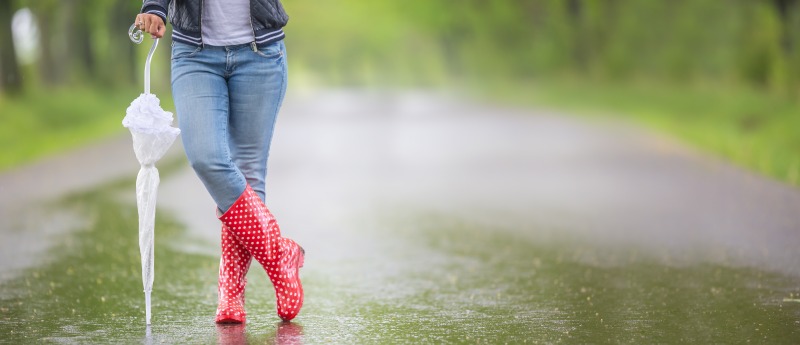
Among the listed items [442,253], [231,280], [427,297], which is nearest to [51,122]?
[442,253]

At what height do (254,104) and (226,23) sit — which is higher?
(226,23)

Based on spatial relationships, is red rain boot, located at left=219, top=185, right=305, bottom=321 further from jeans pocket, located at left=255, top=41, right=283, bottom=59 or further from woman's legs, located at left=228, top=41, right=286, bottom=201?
jeans pocket, located at left=255, top=41, right=283, bottom=59

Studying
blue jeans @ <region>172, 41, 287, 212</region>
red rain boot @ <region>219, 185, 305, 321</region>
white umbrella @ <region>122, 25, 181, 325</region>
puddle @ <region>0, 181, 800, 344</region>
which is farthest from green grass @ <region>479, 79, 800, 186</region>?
white umbrella @ <region>122, 25, 181, 325</region>

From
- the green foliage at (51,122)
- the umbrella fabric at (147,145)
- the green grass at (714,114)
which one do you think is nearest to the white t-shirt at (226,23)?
the umbrella fabric at (147,145)

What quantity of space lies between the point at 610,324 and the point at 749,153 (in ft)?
34.9

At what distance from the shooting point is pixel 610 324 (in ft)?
18.3

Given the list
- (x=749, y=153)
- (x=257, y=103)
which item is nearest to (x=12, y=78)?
(x=749, y=153)

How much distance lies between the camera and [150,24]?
17.1ft

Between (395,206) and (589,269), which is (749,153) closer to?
(395,206)

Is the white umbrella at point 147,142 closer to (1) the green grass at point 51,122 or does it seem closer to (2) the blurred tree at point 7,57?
(1) the green grass at point 51,122

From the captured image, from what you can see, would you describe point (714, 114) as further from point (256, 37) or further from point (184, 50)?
point (184, 50)

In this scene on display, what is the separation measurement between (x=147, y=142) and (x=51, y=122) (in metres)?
18.1

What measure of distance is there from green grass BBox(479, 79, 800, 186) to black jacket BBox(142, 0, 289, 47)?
8257 millimetres

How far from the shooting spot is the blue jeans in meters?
5.29
